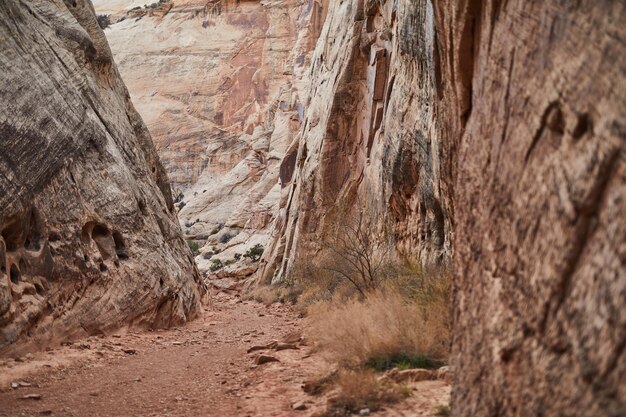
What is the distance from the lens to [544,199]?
292 centimetres

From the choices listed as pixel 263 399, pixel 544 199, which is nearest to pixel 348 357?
pixel 263 399

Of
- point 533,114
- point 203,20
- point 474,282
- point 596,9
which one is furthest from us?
point 203,20

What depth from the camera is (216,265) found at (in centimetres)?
3519

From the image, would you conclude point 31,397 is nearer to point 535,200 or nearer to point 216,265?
point 535,200

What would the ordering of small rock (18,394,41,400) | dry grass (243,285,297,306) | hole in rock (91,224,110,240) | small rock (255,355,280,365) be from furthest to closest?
dry grass (243,285,297,306)
hole in rock (91,224,110,240)
small rock (255,355,280,365)
small rock (18,394,41,400)

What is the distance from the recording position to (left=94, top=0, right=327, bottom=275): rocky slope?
154 feet

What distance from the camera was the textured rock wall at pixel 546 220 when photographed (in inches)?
91.0

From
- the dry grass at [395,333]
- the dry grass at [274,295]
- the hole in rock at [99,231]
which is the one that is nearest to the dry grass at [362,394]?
the dry grass at [395,333]

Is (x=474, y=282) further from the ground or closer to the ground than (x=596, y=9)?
closer to the ground

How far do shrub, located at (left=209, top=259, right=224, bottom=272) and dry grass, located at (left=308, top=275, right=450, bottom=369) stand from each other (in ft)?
90.5

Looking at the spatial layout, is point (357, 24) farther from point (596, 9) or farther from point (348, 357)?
point (596, 9)

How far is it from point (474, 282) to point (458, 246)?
79cm

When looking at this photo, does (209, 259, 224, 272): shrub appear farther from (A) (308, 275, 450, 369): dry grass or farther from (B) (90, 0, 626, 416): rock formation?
(A) (308, 275, 450, 369): dry grass

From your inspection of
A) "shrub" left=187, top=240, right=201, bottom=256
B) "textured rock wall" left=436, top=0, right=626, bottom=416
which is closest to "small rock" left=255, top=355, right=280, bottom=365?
"textured rock wall" left=436, top=0, right=626, bottom=416
